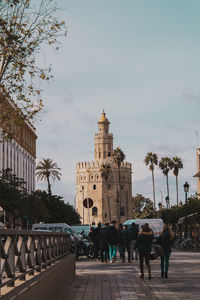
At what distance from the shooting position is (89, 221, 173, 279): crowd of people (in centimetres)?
1761

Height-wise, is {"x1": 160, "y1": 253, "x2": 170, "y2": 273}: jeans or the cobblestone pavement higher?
{"x1": 160, "y1": 253, "x2": 170, "y2": 273}: jeans

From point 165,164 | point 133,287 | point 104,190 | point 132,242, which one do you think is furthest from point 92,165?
point 133,287

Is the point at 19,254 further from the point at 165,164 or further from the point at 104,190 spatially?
the point at 104,190

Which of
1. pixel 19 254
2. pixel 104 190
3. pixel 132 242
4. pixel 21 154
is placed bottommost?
pixel 19 254

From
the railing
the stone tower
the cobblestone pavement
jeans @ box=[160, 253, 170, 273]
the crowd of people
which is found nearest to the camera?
the railing

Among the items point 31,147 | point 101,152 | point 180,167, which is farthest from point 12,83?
point 101,152

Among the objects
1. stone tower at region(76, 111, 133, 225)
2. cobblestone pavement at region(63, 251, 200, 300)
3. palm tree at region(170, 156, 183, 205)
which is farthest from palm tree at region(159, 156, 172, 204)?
cobblestone pavement at region(63, 251, 200, 300)

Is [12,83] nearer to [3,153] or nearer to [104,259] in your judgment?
[104,259]

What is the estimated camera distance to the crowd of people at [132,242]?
17609 millimetres

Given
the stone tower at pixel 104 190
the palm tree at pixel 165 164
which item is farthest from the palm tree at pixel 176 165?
the stone tower at pixel 104 190

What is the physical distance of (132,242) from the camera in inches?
1174

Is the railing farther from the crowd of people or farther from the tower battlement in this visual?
the tower battlement

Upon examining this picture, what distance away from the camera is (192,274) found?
61.9 feet

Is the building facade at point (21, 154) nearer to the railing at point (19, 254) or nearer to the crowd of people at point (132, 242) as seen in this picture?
the crowd of people at point (132, 242)
